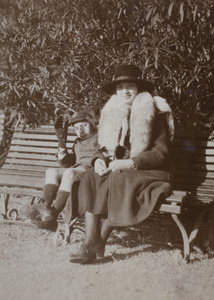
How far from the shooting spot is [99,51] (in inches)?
178

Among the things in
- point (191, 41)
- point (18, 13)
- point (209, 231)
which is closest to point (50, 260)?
point (209, 231)

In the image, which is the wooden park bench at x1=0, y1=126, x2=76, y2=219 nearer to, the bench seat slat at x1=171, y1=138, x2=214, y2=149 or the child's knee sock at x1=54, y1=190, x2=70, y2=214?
the child's knee sock at x1=54, y1=190, x2=70, y2=214

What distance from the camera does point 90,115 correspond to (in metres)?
4.31

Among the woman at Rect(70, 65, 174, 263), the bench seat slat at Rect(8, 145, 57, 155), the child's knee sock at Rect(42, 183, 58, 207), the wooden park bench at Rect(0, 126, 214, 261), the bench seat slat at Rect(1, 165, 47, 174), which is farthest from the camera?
the bench seat slat at Rect(8, 145, 57, 155)

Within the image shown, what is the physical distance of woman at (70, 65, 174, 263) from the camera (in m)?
3.38

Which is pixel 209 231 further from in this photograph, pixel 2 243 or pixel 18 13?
pixel 18 13

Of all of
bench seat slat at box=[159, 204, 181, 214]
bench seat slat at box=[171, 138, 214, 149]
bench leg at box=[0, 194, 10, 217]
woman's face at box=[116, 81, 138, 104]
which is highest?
woman's face at box=[116, 81, 138, 104]

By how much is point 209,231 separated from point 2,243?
80.0 inches

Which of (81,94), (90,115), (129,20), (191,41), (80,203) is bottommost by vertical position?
(80,203)

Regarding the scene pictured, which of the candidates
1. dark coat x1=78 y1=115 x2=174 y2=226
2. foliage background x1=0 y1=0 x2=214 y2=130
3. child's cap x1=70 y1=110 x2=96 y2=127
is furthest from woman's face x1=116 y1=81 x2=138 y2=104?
dark coat x1=78 y1=115 x2=174 y2=226

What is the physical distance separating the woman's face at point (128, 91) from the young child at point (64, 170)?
475mm

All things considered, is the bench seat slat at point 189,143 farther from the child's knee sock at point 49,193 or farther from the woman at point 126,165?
the child's knee sock at point 49,193

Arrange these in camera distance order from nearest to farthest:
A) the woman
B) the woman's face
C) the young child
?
the woman, the young child, the woman's face

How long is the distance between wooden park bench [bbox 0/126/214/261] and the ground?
31 centimetres
